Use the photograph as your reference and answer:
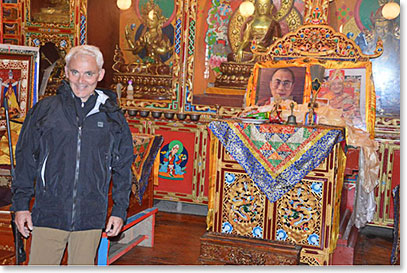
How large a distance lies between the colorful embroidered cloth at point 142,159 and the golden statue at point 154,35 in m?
1.95

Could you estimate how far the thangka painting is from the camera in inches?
102

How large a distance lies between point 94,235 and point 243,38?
11.5ft

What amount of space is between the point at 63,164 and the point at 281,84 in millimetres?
2483

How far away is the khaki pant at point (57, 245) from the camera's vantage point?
1809mm

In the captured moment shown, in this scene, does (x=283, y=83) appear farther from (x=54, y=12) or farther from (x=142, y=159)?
(x=54, y=12)

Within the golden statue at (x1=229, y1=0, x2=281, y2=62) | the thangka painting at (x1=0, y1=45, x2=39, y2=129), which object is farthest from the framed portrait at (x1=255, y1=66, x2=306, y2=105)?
the thangka painting at (x1=0, y1=45, x2=39, y2=129)

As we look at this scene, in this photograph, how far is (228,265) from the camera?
9.91ft

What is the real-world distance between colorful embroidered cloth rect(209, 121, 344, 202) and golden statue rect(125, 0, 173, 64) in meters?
2.29

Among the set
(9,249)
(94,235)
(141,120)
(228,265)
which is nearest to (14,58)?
(9,249)

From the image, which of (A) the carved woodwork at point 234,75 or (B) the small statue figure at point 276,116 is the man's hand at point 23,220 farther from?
(A) the carved woodwork at point 234,75

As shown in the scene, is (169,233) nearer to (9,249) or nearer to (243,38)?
(9,249)

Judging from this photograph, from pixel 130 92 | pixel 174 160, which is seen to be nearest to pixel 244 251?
pixel 174 160

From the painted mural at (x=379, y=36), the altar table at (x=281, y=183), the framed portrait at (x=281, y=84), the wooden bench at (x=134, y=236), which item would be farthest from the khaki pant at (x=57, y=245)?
the painted mural at (x=379, y=36)

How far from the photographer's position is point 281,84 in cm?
392
